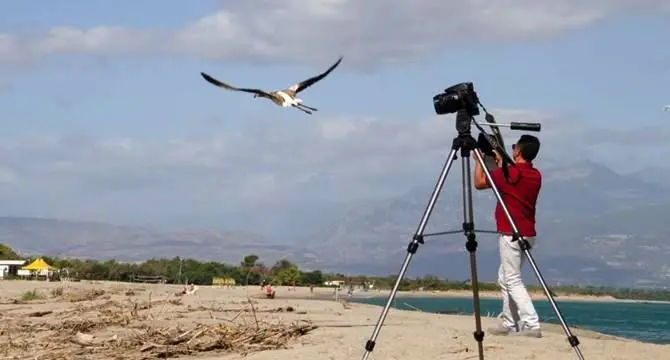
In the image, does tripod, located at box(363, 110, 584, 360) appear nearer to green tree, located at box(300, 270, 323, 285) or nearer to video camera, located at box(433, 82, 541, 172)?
video camera, located at box(433, 82, 541, 172)

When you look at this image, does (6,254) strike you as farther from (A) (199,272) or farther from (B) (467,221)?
(B) (467,221)

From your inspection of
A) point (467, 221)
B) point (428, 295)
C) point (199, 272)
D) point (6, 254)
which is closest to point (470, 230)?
point (467, 221)

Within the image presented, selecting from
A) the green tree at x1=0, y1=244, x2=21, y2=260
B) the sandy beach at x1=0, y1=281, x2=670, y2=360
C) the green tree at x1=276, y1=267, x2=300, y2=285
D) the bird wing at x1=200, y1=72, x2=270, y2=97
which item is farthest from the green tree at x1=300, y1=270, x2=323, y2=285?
the bird wing at x1=200, y1=72, x2=270, y2=97

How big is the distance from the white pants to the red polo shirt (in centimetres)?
12

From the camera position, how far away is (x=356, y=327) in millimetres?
8453

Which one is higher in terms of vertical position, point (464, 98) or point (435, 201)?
point (464, 98)

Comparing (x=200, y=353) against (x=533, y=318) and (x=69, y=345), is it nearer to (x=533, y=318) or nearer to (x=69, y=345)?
(x=69, y=345)

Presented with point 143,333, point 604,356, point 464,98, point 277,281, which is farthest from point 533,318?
point 277,281

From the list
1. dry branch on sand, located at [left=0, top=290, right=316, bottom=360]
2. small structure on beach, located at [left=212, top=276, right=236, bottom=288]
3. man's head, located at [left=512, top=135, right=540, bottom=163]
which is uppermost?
small structure on beach, located at [left=212, top=276, right=236, bottom=288]

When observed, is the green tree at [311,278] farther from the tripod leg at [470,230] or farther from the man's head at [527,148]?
the tripod leg at [470,230]

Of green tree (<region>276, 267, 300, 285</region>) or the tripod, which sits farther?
green tree (<region>276, 267, 300, 285</region>)

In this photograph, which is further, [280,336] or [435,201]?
[280,336]

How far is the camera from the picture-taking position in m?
5.95

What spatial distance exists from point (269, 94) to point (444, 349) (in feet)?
7.81
